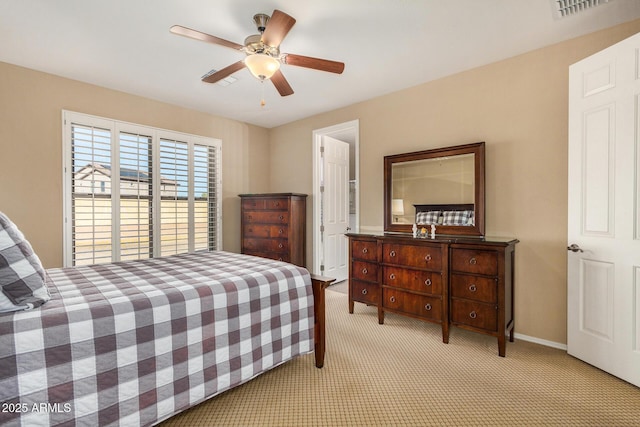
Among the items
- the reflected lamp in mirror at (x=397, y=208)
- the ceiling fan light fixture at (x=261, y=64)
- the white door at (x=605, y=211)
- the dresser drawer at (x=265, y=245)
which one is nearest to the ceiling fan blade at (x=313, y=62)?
the ceiling fan light fixture at (x=261, y=64)

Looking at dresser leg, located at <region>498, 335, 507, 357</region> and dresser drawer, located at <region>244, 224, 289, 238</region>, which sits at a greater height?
dresser drawer, located at <region>244, 224, 289, 238</region>

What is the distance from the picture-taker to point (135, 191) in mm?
3811

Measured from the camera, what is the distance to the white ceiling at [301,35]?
2156mm

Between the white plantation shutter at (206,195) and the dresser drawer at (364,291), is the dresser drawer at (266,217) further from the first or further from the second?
the dresser drawer at (364,291)

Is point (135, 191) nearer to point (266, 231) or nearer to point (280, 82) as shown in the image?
point (266, 231)

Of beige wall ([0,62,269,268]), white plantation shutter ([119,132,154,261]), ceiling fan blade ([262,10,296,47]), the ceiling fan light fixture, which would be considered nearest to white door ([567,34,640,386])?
ceiling fan blade ([262,10,296,47])

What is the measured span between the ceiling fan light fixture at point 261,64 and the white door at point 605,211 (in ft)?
7.96

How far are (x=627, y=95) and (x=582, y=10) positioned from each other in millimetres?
715

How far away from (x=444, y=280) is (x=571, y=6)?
7.53 feet

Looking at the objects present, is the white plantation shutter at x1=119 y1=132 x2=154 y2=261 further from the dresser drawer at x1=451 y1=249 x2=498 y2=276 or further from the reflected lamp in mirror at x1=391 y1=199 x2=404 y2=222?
the dresser drawer at x1=451 y1=249 x2=498 y2=276

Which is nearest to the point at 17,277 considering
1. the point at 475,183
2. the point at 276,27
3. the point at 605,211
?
the point at 276,27

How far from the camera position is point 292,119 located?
4867 mm

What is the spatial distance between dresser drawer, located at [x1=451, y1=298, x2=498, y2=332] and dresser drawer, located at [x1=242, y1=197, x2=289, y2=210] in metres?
2.56

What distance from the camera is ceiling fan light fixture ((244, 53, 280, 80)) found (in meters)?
2.11
